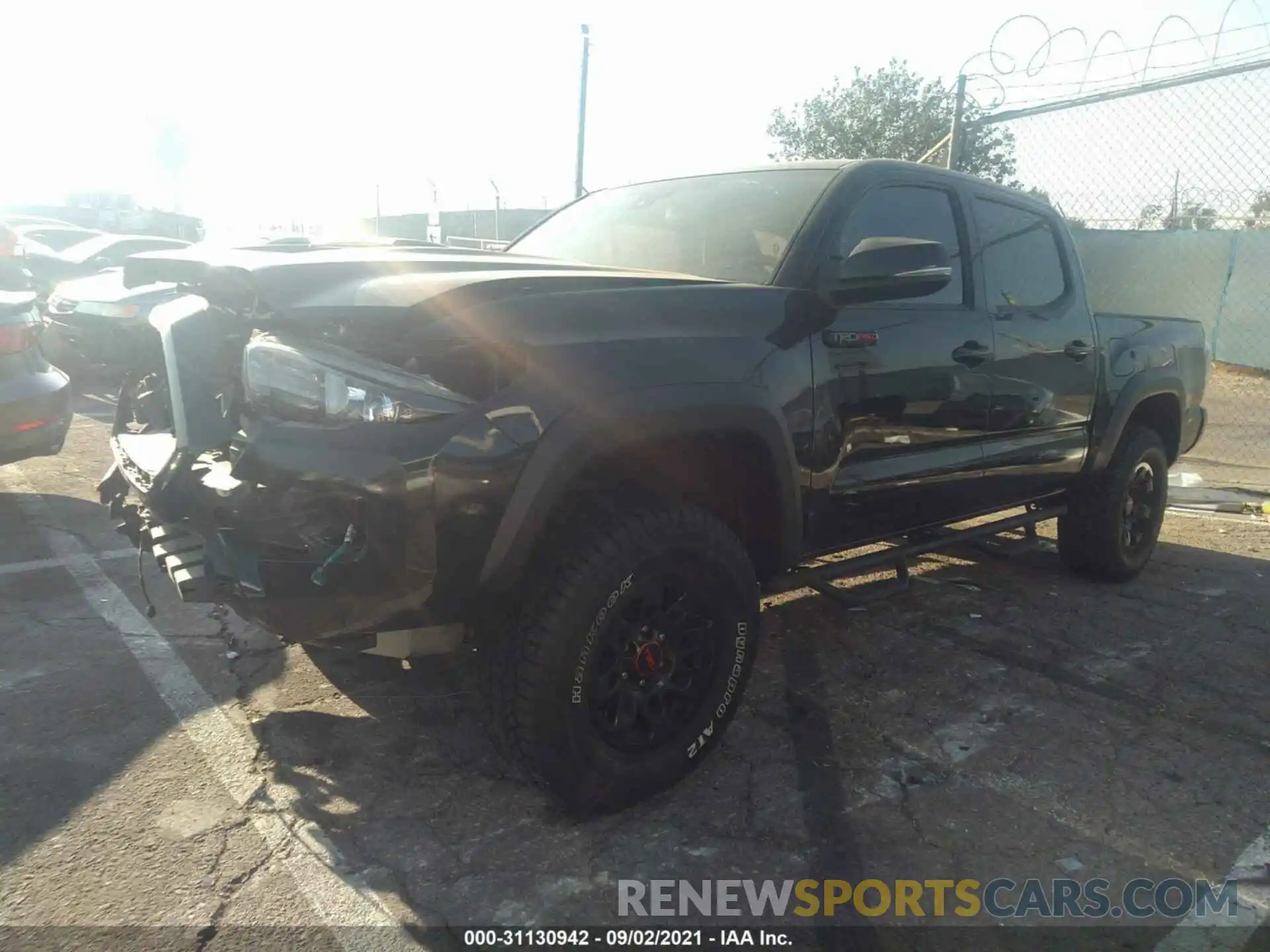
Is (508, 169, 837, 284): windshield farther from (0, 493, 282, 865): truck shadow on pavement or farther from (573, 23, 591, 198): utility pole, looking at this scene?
(573, 23, 591, 198): utility pole

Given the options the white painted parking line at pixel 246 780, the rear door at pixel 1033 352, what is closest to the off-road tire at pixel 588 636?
the white painted parking line at pixel 246 780

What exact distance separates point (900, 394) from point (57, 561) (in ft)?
13.0

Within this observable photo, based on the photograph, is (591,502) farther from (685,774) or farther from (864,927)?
(864,927)

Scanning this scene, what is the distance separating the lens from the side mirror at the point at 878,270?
9.46 ft

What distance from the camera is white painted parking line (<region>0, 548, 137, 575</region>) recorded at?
4.45 m

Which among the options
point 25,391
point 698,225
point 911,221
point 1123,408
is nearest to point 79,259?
point 25,391

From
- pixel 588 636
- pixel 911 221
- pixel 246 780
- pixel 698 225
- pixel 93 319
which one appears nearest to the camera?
pixel 588 636

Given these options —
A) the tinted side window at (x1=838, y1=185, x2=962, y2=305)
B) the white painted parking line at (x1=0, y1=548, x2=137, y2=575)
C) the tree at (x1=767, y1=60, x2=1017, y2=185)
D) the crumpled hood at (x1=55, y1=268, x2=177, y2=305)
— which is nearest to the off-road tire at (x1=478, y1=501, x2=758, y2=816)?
the tinted side window at (x1=838, y1=185, x2=962, y2=305)

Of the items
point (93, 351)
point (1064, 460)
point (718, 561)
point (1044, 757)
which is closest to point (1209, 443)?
point (1064, 460)

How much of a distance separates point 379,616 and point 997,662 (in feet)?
8.83

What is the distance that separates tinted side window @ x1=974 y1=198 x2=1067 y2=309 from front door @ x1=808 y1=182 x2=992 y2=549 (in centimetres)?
19

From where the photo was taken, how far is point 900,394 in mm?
3262

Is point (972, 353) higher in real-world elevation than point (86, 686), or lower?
higher

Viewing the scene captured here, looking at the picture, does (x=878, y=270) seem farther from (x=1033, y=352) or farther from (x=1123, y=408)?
(x=1123, y=408)
